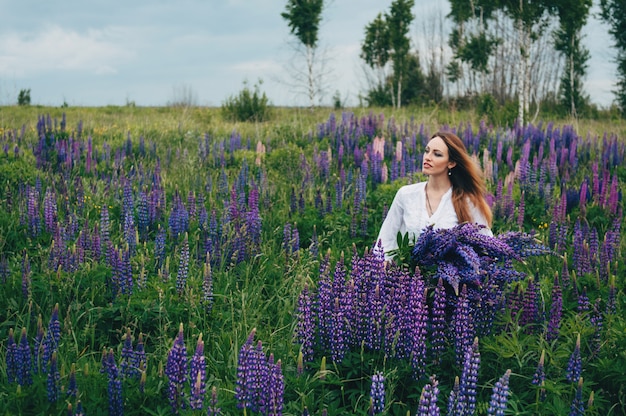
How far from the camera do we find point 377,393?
9.39 ft

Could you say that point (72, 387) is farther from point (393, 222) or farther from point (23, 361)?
point (393, 222)

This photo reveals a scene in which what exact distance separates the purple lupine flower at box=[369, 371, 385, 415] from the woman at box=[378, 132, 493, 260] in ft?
6.02

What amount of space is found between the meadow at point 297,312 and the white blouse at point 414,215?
607 mm

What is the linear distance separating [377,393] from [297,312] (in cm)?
150

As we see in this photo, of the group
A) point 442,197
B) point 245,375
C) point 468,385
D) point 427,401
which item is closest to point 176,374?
point 245,375

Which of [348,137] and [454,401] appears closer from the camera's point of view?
[454,401]

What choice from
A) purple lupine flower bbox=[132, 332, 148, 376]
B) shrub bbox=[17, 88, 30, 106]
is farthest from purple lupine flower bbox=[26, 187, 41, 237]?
shrub bbox=[17, 88, 30, 106]

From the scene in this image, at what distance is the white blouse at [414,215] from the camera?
15.2 ft

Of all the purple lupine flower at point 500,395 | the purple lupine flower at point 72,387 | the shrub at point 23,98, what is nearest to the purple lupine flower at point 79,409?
the purple lupine flower at point 72,387

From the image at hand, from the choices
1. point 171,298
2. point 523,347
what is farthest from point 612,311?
point 171,298

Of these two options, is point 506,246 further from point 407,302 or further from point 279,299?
point 279,299

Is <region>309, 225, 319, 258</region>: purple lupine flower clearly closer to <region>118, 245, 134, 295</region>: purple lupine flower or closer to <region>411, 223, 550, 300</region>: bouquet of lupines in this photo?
<region>411, 223, 550, 300</region>: bouquet of lupines

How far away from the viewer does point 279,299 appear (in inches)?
182

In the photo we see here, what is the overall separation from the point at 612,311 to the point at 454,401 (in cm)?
188
